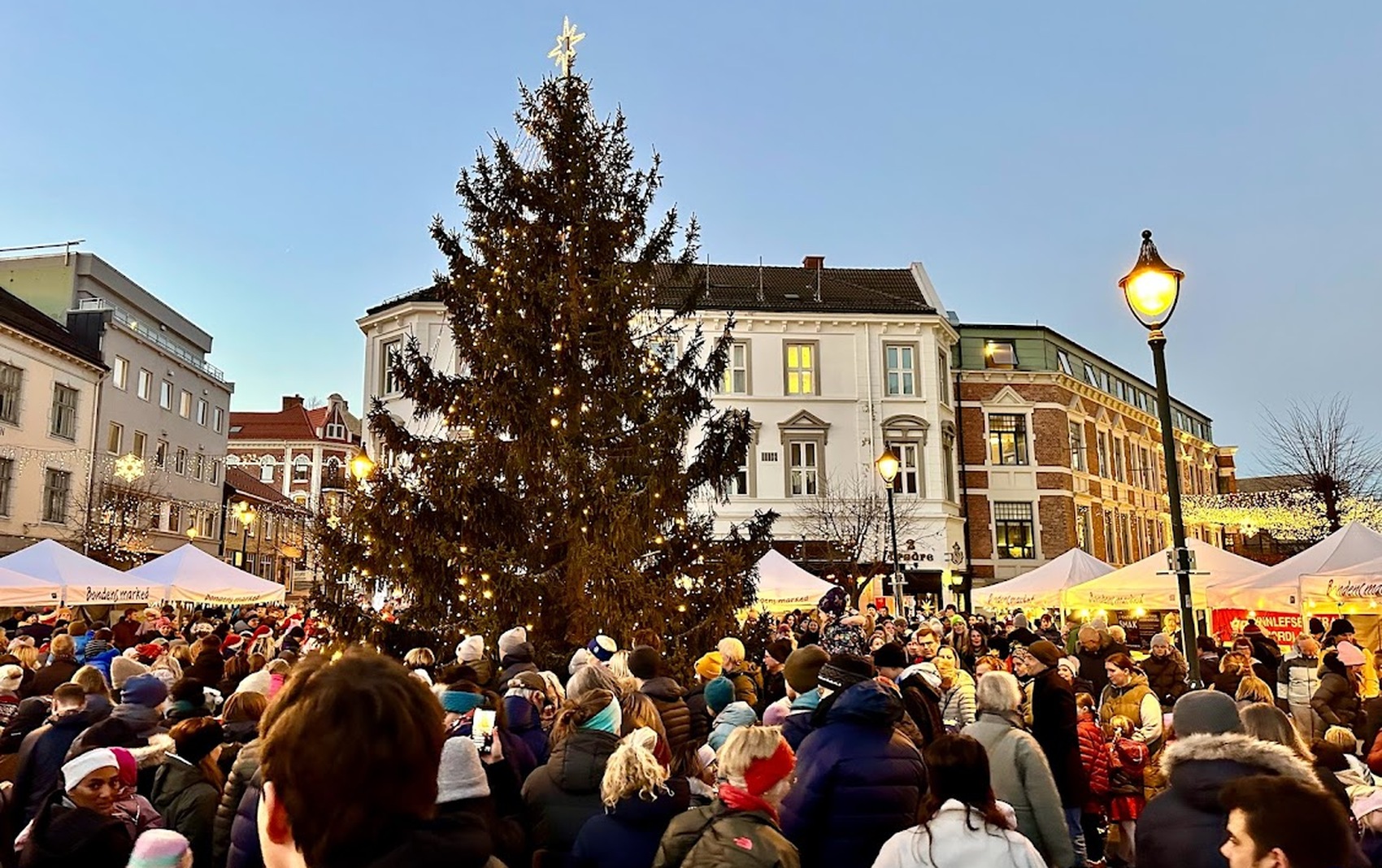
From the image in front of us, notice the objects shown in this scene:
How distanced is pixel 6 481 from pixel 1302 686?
40.2 meters

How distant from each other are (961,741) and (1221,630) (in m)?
22.1

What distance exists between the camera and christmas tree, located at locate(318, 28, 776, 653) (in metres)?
13.1

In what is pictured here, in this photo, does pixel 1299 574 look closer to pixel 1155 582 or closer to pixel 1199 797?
pixel 1155 582

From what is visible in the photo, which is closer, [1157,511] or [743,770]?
[743,770]

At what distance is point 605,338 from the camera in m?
14.1

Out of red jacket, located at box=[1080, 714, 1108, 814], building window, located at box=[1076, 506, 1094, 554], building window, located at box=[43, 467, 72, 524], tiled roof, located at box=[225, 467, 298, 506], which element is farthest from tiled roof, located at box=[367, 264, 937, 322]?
tiled roof, located at box=[225, 467, 298, 506]

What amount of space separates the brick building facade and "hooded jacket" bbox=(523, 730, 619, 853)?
1463 inches

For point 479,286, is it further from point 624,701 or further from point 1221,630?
point 1221,630

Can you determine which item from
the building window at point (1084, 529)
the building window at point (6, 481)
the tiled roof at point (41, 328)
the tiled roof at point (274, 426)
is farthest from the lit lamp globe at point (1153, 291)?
the tiled roof at point (274, 426)

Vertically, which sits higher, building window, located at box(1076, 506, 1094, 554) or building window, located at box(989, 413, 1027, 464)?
building window, located at box(989, 413, 1027, 464)

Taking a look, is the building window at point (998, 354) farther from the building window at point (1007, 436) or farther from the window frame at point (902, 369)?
the window frame at point (902, 369)

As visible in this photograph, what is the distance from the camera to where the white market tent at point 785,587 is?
19.7m

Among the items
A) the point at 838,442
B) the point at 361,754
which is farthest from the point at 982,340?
the point at 361,754

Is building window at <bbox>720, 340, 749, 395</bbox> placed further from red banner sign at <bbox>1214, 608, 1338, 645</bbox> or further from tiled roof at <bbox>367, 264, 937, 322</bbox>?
red banner sign at <bbox>1214, 608, 1338, 645</bbox>
